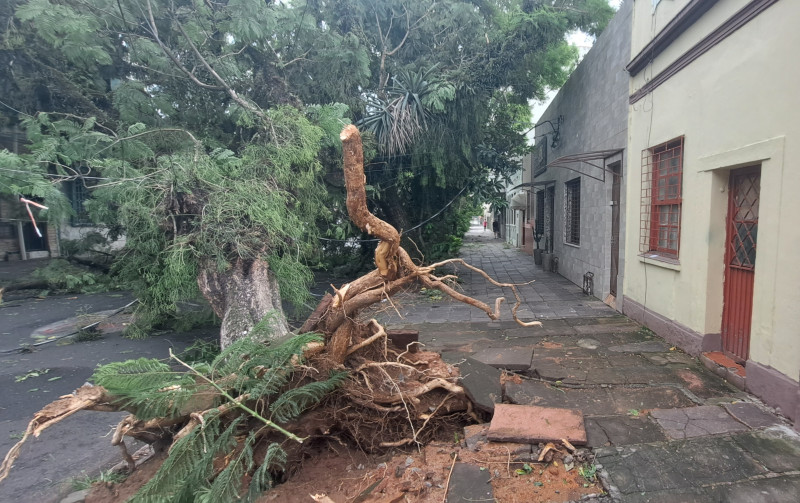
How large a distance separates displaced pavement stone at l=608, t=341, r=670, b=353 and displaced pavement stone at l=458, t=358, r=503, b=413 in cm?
183

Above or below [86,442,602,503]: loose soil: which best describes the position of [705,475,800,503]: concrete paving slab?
above

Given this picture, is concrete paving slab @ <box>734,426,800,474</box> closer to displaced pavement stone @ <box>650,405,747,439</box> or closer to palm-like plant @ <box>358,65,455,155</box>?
displaced pavement stone @ <box>650,405,747,439</box>

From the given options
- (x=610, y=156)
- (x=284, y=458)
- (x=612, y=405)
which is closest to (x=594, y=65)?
(x=610, y=156)

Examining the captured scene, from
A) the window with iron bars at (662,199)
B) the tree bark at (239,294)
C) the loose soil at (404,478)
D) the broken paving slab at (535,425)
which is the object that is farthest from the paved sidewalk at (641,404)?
the tree bark at (239,294)

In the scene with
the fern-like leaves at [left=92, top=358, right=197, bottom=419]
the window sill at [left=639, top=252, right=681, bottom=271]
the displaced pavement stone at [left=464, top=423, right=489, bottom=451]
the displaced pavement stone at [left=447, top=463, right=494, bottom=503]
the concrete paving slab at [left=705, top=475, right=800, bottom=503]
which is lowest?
the displaced pavement stone at [left=447, top=463, right=494, bottom=503]

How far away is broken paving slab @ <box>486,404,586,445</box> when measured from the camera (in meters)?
2.97

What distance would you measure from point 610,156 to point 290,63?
650 centimetres

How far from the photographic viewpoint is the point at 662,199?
556 centimetres

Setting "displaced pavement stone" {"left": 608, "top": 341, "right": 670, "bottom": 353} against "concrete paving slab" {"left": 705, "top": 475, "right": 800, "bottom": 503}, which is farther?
"displaced pavement stone" {"left": 608, "top": 341, "right": 670, "bottom": 353}

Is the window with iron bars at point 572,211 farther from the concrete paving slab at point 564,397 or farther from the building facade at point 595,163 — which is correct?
the concrete paving slab at point 564,397

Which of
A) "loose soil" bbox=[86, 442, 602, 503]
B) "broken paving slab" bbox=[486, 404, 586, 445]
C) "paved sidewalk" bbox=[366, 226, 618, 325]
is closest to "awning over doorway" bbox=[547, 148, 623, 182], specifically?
"paved sidewalk" bbox=[366, 226, 618, 325]

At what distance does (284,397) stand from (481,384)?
1.77 m

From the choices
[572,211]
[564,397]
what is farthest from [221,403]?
[572,211]

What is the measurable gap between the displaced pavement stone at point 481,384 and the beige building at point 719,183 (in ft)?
7.17
